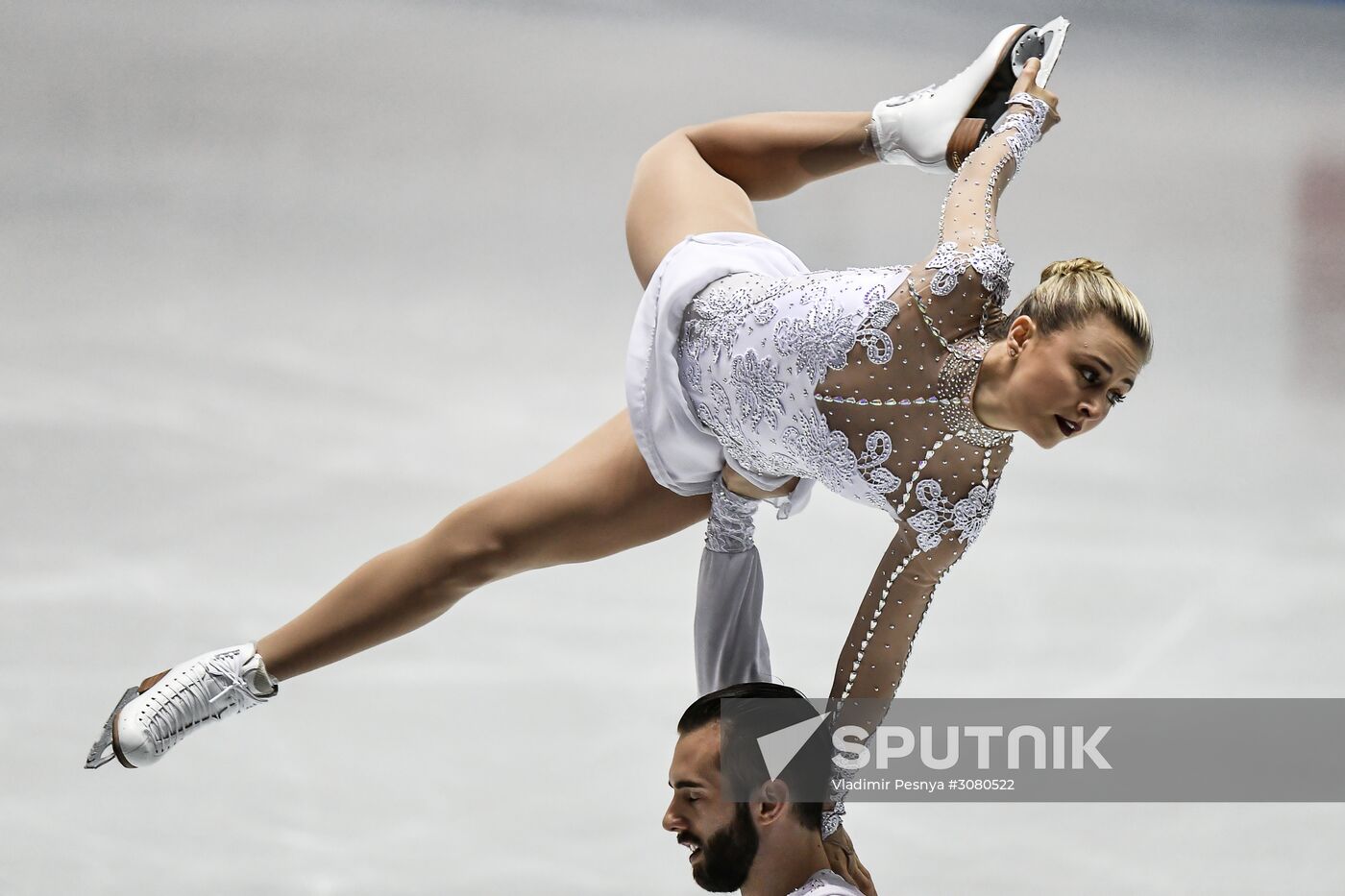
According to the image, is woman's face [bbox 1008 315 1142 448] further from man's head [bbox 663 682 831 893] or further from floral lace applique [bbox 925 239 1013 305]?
man's head [bbox 663 682 831 893]

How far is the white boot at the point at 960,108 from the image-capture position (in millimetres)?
2902

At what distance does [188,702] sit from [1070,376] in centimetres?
191

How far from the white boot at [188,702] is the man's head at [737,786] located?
1.00 meters

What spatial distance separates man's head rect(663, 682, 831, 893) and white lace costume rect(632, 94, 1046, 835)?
108 mm

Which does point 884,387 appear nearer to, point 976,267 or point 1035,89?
point 976,267

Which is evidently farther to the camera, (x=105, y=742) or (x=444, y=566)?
(x=105, y=742)

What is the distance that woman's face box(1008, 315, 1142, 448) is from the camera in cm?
215

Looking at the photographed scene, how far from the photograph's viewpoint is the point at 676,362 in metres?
2.69

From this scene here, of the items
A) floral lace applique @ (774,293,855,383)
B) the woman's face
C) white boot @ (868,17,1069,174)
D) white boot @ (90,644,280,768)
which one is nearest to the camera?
the woman's face

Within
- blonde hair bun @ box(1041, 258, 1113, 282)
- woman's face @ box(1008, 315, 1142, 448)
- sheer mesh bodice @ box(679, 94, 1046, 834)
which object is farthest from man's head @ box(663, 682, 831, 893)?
blonde hair bun @ box(1041, 258, 1113, 282)

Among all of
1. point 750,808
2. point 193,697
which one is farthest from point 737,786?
point 193,697

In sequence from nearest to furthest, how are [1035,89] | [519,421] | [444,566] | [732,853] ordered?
1. [732,853]
2. [1035,89]
3. [444,566]
4. [519,421]

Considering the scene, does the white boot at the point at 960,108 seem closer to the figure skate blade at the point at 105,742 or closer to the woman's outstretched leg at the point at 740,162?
the woman's outstretched leg at the point at 740,162

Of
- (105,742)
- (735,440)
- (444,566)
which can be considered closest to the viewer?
(735,440)
